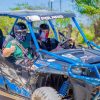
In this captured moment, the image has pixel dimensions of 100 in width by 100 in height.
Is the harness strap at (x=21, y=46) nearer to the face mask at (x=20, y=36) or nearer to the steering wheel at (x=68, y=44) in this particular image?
the face mask at (x=20, y=36)

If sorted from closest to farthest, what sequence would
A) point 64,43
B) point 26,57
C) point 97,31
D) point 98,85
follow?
point 98,85
point 26,57
point 64,43
point 97,31

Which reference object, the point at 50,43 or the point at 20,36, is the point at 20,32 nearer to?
the point at 20,36

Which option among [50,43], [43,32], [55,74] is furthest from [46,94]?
[50,43]

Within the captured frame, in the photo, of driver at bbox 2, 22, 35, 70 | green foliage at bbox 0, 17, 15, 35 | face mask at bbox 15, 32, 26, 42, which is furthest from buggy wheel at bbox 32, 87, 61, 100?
green foliage at bbox 0, 17, 15, 35

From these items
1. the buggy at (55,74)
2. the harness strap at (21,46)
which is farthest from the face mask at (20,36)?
the buggy at (55,74)

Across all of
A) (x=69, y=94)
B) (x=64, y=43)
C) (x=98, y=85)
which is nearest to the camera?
(x=98, y=85)

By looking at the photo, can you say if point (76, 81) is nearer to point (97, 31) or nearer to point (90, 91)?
point (90, 91)

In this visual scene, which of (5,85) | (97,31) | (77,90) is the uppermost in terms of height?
(77,90)

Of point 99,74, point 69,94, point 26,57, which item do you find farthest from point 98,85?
point 26,57

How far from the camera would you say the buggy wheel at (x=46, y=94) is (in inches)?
227

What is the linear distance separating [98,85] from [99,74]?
6.2 inches

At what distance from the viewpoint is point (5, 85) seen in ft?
22.6

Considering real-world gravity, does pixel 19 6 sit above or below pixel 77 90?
below

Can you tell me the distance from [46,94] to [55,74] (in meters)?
0.35
